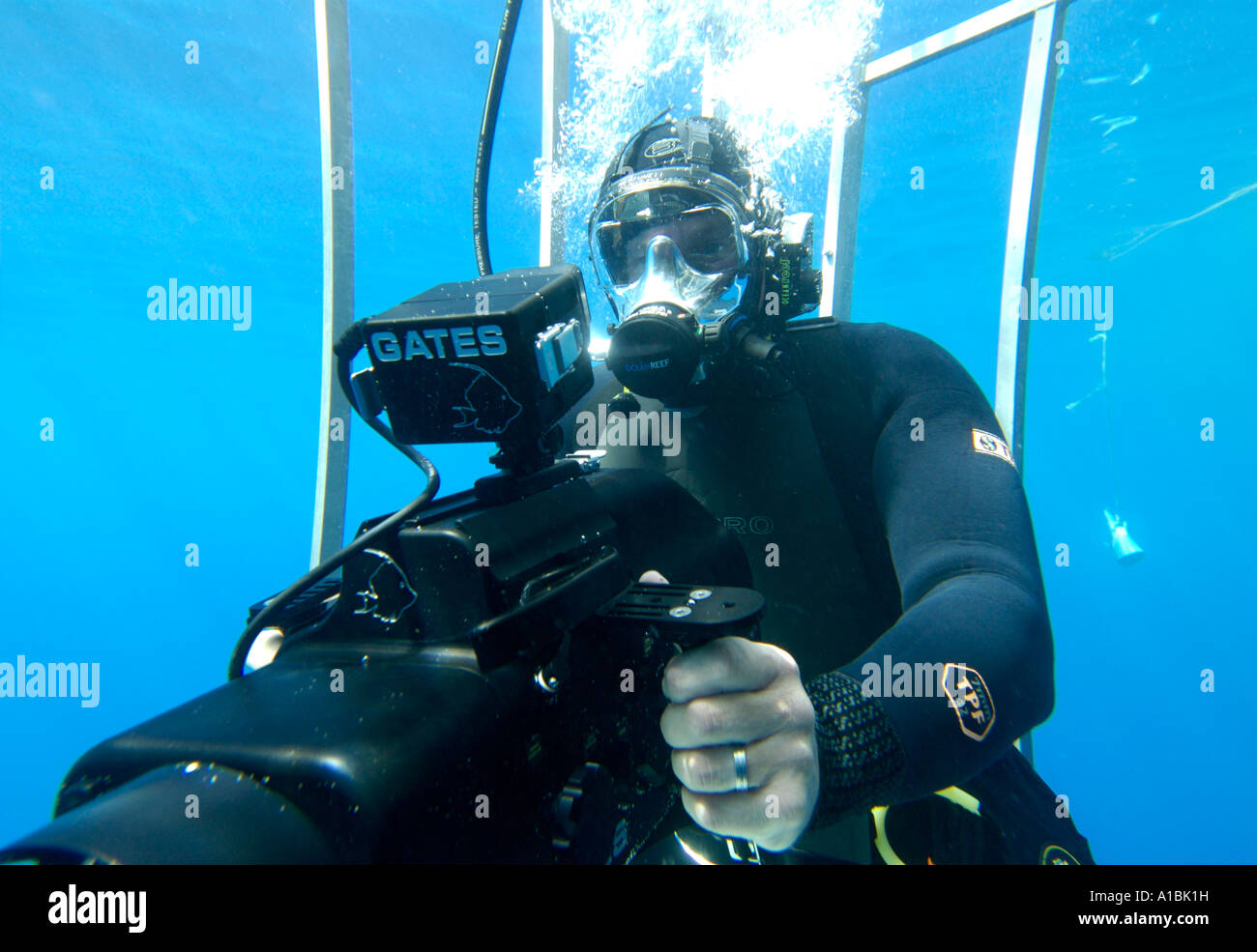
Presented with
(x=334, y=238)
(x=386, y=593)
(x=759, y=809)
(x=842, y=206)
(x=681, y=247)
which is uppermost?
(x=842, y=206)

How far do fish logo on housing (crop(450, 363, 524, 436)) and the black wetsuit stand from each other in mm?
745

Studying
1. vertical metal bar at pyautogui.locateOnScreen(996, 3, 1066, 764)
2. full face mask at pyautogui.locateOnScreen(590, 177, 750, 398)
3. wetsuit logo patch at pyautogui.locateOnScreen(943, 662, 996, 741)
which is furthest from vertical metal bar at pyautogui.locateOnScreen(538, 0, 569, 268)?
wetsuit logo patch at pyautogui.locateOnScreen(943, 662, 996, 741)

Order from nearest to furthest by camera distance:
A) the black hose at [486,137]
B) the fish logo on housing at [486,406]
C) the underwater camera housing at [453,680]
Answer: the underwater camera housing at [453,680] → the fish logo on housing at [486,406] → the black hose at [486,137]

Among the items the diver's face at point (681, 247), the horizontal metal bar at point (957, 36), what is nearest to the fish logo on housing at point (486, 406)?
the diver's face at point (681, 247)

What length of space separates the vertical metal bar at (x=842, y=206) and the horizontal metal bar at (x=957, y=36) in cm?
15

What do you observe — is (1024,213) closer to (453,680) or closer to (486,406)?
(486,406)

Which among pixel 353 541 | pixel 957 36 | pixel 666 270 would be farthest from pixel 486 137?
pixel 957 36

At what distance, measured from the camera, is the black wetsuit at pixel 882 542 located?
3.93 feet

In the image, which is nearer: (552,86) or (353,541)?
(353,541)

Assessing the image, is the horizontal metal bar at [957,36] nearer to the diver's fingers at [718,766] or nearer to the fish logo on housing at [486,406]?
the fish logo on housing at [486,406]

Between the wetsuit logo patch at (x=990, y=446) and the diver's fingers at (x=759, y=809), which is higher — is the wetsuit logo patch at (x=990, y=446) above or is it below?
above

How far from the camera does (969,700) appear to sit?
1265 mm

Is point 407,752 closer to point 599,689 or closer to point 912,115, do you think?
point 599,689

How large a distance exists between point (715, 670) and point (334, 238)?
3509 millimetres
